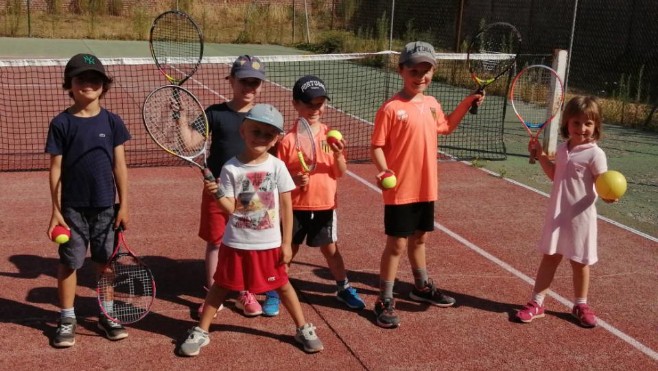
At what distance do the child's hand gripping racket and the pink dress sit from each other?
2.35 meters

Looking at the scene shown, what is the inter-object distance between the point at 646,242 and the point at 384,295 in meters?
3.33

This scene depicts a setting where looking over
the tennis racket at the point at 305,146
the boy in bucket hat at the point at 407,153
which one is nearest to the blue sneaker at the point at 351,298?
the boy in bucket hat at the point at 407,153

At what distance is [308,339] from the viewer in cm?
457

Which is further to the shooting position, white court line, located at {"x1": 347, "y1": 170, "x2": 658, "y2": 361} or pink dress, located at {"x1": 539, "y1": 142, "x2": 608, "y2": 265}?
pink dress, located at {"x1": 539, "y1": 142, "x2": 608, "y2": 265}

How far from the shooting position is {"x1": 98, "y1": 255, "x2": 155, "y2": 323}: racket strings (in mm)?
4719

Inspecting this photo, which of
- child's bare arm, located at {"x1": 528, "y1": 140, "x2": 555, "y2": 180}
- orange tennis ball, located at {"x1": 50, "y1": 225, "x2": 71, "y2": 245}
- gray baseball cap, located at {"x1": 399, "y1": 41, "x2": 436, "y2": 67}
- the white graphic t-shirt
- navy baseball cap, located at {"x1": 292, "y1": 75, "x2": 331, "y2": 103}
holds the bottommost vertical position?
orange tennis ball, located at {"x1": 50, "y1": 225, "x2": 71, "y2": 245}

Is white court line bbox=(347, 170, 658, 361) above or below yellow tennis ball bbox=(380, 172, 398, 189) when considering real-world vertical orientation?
below

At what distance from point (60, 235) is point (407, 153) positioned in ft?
7.17

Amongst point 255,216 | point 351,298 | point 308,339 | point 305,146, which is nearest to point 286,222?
point 255,216

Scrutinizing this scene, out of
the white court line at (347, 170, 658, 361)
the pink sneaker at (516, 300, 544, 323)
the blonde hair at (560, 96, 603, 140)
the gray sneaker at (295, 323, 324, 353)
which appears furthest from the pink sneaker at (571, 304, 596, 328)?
the gray sneaker at (295, 323, 324, 353)

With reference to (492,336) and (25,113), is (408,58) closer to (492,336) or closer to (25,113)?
(492,336)

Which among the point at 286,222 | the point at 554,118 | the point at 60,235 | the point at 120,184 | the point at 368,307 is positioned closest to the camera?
the point at 60,235

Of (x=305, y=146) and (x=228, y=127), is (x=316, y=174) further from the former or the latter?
(x=228, y=127)

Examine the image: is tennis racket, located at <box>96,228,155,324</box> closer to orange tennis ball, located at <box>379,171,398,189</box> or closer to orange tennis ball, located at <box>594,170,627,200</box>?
orange tennis ball, located at <box>379,171,398,189</box>
